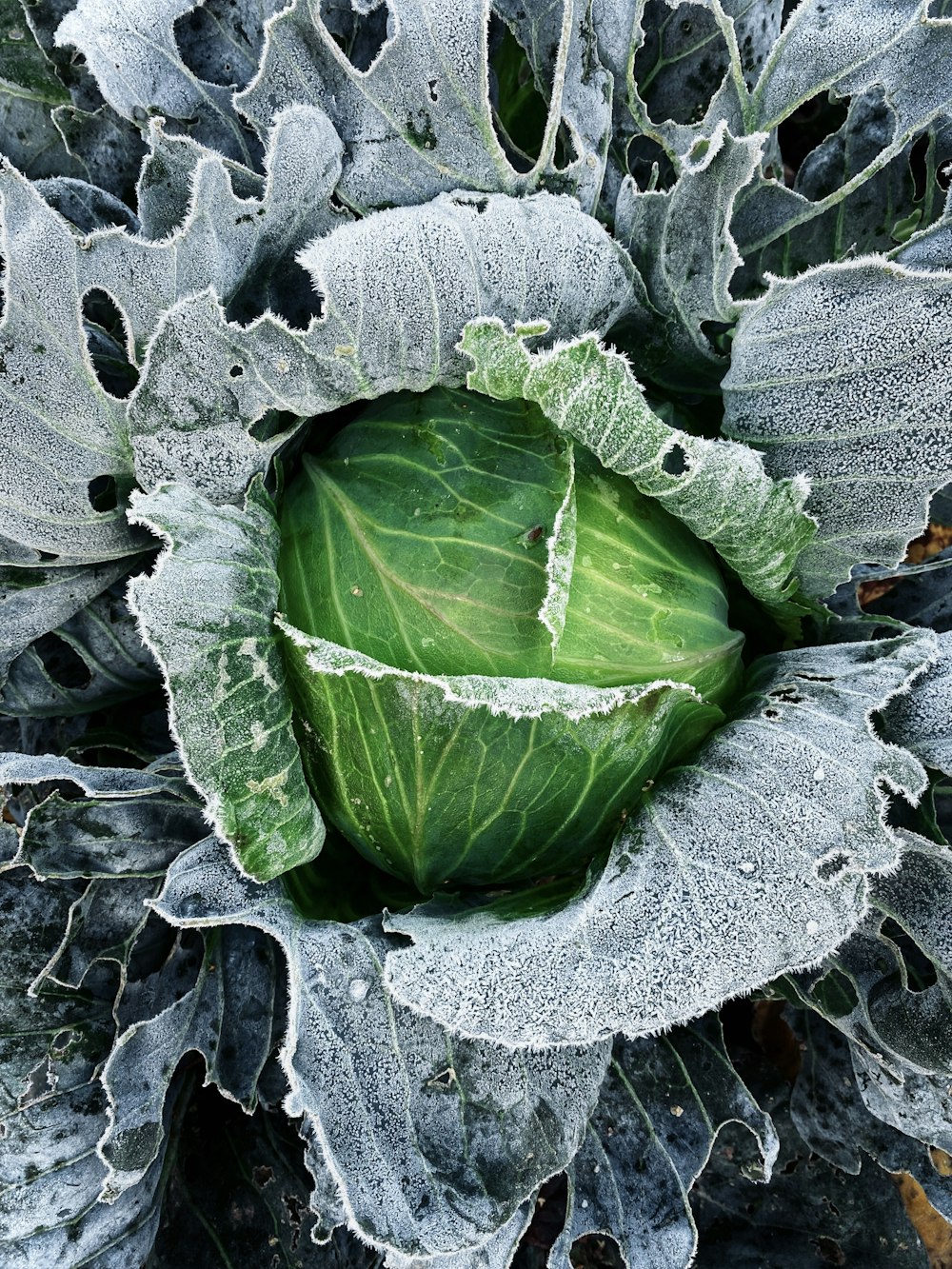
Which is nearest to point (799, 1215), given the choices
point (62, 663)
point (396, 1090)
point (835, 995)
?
point (835, 995)

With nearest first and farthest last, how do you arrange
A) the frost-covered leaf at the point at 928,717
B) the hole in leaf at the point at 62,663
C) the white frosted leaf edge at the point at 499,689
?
1. the white frosted leaf edge at the point at 499,689
2. the frost-covered leaf at the point at 928,717
3. the hole in leaf at the point at 62,663

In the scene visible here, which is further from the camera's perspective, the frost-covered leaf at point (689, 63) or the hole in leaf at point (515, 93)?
the hole in leaf at point (515, 93)

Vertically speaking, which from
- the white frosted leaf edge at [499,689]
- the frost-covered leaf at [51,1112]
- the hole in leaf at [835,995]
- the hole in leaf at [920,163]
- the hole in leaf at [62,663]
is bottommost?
the frost-covered leaf at [51,1112]

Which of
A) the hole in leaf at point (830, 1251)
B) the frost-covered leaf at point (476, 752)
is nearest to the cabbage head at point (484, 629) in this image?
the frost-covered leaf at point (476, 752)

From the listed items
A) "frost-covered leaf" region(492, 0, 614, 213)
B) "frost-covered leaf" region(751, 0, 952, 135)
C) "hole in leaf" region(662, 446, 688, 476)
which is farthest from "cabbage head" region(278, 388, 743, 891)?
"frost-covered leaf" region(751, 0, 952, 135)

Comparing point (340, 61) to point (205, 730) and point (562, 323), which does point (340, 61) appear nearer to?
point (562, 323)

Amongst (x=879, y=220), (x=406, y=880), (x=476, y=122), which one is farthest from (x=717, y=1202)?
(x=476, y=122)

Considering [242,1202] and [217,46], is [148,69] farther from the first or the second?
[242,1202]

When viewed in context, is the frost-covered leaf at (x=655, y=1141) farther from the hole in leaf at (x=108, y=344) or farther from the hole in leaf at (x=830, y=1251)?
the hole in leaf at (x=108, y=344)
